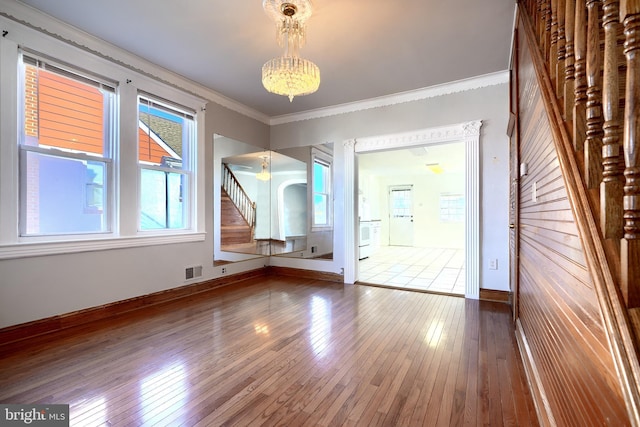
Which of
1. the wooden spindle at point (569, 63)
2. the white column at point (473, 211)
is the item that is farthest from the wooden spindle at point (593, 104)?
the white column at point (473, 211)

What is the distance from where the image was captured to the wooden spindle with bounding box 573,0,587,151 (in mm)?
903

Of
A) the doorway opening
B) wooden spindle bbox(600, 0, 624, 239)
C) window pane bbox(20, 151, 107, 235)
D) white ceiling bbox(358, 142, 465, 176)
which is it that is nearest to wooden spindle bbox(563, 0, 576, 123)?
wooden spindle bbox(600, 0, 624, 239)

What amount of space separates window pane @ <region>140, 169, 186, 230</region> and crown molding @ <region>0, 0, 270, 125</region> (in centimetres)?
115

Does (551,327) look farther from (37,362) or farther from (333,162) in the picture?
(333,162)

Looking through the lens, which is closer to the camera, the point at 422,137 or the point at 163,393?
the point at 163,393

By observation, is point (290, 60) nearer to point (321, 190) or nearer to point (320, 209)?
point (321, 190)

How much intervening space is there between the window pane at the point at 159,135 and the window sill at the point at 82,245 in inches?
36.4

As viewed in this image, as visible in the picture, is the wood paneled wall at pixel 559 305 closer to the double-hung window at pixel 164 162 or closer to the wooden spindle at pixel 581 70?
the wooden spindle at pixel 581 70

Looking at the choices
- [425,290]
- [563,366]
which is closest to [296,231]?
[425,290]

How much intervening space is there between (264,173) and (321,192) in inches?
44.0

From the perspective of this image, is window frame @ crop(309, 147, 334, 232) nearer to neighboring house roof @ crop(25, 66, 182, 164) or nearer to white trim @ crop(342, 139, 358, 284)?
white trim @ crop(342, 139, 358, 284)

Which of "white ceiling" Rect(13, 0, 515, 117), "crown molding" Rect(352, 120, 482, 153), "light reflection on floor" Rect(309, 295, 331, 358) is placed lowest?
"light reflection on floor" Rect(309, 295, 331, 358)

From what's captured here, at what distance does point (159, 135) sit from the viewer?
3.46 m

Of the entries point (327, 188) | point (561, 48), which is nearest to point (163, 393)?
point (561, 48)
